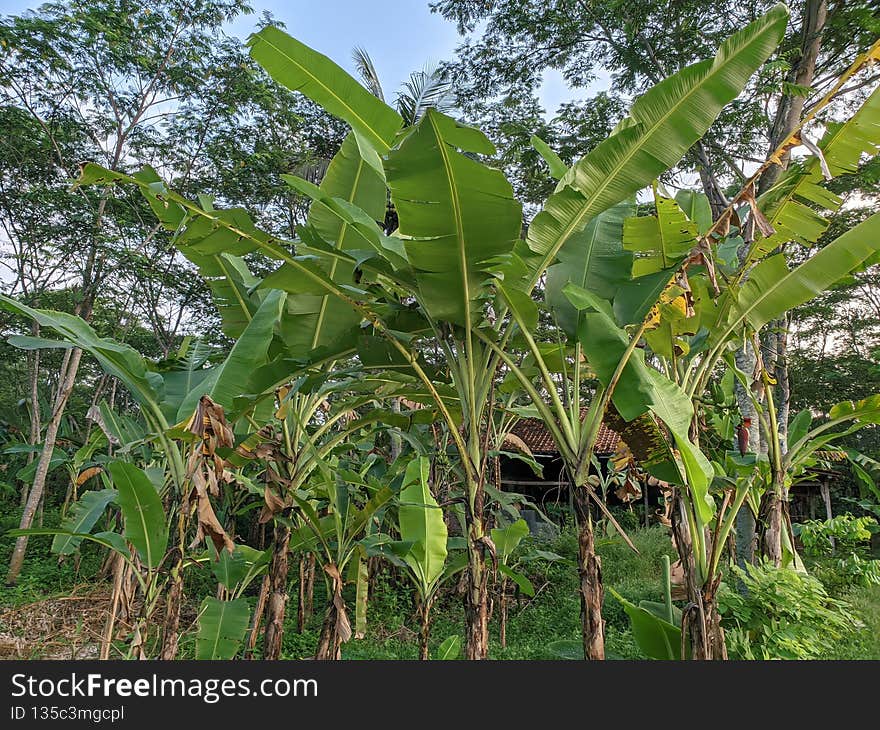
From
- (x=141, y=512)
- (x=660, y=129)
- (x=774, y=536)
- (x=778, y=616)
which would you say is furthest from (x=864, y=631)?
(x=141, y=512)

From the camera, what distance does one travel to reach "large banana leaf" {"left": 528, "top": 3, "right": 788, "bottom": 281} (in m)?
2.50

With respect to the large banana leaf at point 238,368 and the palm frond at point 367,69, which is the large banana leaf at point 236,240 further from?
→ the palm frond at point 367,69

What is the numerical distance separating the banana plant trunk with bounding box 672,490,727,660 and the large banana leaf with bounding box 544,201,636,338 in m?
1.29

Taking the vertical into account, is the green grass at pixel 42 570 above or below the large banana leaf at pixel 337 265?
below

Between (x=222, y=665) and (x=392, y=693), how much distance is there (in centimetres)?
67

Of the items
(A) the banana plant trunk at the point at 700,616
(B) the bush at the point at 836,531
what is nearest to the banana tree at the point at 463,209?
(A) the banana plant trunk at the point at 700,616

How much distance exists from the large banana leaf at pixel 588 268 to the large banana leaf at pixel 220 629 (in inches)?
106

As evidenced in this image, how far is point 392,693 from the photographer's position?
1.98m

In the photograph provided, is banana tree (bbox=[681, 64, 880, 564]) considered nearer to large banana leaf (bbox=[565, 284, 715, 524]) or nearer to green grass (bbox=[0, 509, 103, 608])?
large banana leaf (bbox=[565, 284, 715, 524])

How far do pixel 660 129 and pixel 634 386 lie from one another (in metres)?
1.19

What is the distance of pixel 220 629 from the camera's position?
138 inches

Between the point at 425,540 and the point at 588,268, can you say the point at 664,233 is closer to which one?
the point at 588,268

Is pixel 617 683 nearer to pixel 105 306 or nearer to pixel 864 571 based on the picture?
pixel 864 571

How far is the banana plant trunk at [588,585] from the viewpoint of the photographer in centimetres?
256
